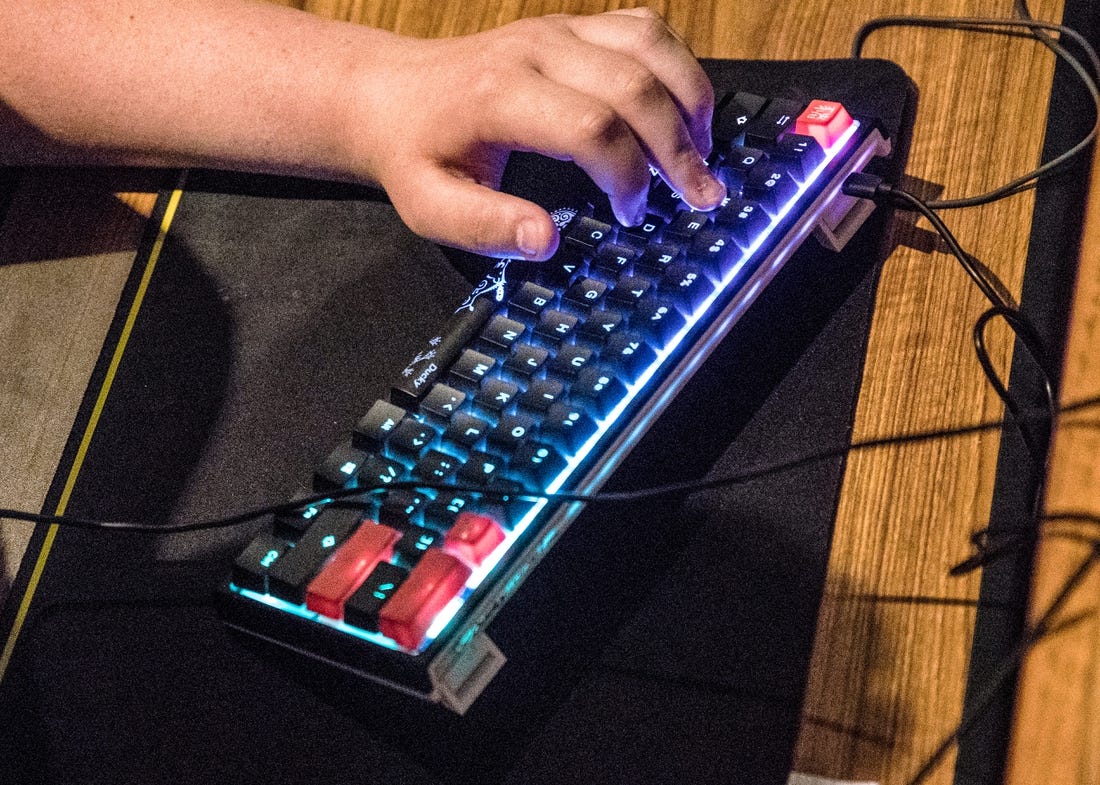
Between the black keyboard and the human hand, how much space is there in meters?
0.03

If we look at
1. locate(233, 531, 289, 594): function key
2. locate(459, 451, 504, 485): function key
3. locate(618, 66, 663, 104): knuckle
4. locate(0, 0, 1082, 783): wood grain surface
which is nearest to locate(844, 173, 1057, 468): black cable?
locate(0, 0, 1082, 783): wood grain surface

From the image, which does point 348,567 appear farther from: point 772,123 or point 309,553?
point 772,123

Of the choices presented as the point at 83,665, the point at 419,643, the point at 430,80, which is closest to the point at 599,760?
the point at 419,643

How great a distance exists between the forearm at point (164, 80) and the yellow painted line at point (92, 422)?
50mm

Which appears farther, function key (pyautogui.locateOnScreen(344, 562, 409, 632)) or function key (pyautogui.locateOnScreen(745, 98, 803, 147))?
function key (pyautogui.locateOnScreen(745, 98, 803, 147))

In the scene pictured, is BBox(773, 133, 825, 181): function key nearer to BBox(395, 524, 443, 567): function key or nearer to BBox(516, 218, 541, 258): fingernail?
BBox(516, 218, 541, 258): fingernail

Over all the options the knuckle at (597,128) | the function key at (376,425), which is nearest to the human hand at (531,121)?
the knuckle at (597,128)

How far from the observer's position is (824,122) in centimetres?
65

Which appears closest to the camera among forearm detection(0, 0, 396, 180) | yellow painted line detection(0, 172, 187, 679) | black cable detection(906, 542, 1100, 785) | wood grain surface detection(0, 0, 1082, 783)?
black cable detection(906, 542, 1100, 785)

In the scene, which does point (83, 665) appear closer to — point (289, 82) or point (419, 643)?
point (419, 643)

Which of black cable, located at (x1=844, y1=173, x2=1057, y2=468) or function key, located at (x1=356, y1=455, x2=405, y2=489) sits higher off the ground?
black cable, located at (x1=844, y1=173, x2=1057, y2=468)

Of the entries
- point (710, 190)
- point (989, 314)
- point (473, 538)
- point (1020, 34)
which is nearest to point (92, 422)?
point (473, 538)

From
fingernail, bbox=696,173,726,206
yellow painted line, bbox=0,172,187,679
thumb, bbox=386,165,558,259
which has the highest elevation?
fingernail, bbox=696,173,726,206

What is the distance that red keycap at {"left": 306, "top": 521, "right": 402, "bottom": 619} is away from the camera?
0.54m
